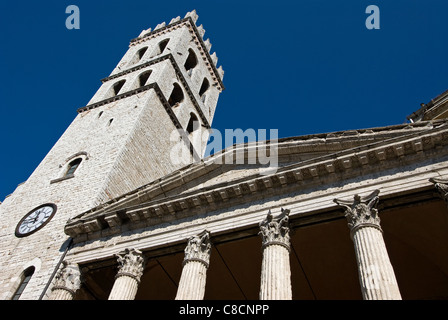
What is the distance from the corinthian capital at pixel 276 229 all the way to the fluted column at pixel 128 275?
12.3 feet

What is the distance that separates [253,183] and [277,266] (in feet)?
9.44

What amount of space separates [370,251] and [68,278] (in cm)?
873

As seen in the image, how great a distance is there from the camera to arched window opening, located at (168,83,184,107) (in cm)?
2867

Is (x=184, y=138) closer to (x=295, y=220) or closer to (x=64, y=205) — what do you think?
(x=64, y=205)

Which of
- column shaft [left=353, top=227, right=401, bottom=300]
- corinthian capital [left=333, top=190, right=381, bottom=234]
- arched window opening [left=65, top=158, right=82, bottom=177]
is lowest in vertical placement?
column shaft [left=353, top=227, right=401, bottom=300]

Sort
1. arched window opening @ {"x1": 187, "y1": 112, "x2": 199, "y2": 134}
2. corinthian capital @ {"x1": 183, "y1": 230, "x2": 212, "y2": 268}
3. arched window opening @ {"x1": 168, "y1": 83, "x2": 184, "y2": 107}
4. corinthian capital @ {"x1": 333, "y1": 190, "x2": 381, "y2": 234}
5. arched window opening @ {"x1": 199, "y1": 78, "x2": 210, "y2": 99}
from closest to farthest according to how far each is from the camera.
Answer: corinthian capital @ {"x1": 333, "y1": 190, "x2": 381, "y2": 234} → corinthian capital @ {"x1": 183, "y1": 230, "x2": 212, "y2": 268} → arched window opening @ {"x1": 168, "y1": 83, "x2": 184, "y2": 107} → arched window opening @ {"x1": 187, "y1": 112, "x2": 199, "y2": 134} → arched window opening @ {"x1": 199, "y1": 78, "x2": 210, "y2": 99}

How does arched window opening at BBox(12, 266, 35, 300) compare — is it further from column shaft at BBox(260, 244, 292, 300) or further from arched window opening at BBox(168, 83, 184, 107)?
arched window opening at BBox(168, 83, 184, 107)

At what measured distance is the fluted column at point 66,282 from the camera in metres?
13.3

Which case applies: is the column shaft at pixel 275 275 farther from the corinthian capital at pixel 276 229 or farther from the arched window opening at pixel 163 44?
the arched window opening at pixel 163 44

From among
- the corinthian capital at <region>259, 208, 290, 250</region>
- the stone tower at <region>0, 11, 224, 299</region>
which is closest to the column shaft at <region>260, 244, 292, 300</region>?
the corinthian capital at <region>259, 208, 290, 250</region>

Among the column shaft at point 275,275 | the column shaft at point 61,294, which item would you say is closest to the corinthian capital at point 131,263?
the column shaft at point 61,294

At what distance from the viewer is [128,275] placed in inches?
503

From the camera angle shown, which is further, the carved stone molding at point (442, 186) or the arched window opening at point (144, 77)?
the arched window opening at point (144, 77)

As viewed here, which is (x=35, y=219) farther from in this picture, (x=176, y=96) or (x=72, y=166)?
(x=176, y=96)
